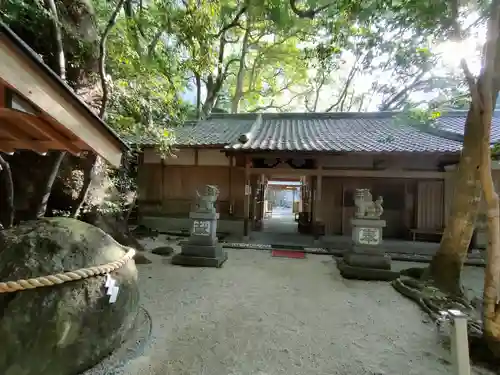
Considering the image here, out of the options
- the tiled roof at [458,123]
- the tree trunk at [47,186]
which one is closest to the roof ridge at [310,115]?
the tiled roof at [458,123]

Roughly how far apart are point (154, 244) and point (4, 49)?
283 inches

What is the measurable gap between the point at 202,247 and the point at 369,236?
12.3 feet

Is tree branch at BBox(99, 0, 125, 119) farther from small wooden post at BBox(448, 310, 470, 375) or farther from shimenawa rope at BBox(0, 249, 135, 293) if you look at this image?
small wooden post at BBox(448, 310, 470, 375)

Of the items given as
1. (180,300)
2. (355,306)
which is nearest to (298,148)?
(355,306)

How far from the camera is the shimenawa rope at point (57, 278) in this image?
2.02 meters

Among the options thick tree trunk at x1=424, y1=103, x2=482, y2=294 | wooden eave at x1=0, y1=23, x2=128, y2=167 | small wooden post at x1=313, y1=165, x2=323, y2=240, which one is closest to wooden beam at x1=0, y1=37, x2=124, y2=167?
wooden eave at x1=0, y1=23, x2=128, y2=167

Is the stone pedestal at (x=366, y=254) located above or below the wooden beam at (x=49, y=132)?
below

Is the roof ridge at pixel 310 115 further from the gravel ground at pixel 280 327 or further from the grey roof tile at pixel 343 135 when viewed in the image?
the gravel ground at pixel 280 327

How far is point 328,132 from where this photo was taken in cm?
1090

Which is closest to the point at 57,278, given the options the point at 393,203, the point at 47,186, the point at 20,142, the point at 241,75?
the point at 20,142

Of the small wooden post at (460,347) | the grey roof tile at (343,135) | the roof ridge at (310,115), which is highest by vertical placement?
the roof ridge at (310,115)

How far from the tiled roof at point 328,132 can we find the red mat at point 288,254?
2984 millimetres

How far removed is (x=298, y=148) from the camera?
8.25m

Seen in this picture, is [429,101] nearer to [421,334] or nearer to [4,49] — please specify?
[421,334]
